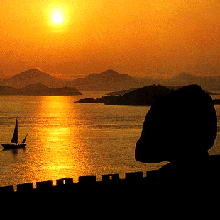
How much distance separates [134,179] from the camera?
1223 cm

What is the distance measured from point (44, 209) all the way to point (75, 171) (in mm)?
73653

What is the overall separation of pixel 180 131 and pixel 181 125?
13 centimetres

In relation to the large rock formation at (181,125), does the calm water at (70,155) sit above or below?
below

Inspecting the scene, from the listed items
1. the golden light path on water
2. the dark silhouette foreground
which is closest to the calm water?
the golden light path on water

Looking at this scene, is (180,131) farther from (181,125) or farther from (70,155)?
(70,155)

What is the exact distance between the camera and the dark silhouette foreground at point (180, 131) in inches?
465

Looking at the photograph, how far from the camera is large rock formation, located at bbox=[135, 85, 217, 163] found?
11812 millimetres

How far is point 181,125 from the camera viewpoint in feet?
38.7

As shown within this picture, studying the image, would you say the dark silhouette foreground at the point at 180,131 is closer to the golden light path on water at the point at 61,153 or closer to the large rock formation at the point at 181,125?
the large rock formation at the point at 181,125

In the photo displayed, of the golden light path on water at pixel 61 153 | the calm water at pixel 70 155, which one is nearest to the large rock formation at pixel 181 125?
the calm water at pixel 70 155

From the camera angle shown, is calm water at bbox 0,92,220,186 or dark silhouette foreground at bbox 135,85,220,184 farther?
calm water at bbox 0,92,220,186

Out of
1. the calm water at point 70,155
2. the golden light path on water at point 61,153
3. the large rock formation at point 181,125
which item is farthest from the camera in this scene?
the golden light path on water at point 61,153

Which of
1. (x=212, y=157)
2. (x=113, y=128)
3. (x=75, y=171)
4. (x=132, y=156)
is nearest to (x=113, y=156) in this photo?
(x=132, y=156)

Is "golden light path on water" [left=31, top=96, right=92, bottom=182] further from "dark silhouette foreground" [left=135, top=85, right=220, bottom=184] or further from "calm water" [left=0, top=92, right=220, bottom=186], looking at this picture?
"dark silhouette foreground" [left=135, top=85, right=220, bottom=184]
